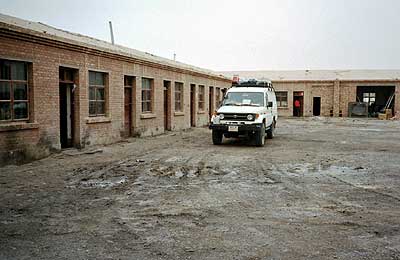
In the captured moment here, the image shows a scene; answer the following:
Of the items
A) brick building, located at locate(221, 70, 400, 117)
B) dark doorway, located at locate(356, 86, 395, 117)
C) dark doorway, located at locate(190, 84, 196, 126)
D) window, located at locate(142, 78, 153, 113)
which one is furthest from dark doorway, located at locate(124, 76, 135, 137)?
dark doorway, located at locate(356, 86, 395, 117)

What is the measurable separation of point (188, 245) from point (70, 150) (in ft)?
32.6

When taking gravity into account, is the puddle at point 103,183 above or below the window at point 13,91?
below

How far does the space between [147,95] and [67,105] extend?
652 centimetres

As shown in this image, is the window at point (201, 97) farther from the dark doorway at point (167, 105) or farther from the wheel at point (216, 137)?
the wheel at point (216, 137)

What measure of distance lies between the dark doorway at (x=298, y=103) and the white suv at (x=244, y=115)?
95.0ft

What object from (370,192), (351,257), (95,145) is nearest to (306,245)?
(351,257)

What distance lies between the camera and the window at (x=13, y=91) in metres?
11.5

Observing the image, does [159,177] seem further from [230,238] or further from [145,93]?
[145,93]

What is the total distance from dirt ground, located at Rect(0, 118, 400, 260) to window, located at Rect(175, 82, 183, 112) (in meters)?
11.8

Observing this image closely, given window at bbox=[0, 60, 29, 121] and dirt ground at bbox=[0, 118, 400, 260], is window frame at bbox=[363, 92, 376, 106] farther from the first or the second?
window at bbox=[0, 60, 29, 121]

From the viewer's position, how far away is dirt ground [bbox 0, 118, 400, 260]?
5109mm

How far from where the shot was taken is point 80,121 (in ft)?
48.9

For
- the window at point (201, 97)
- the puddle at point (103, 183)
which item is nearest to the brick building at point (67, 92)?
the puddle at point (103, 183)

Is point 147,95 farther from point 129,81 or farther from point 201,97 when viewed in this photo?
point 201,97
